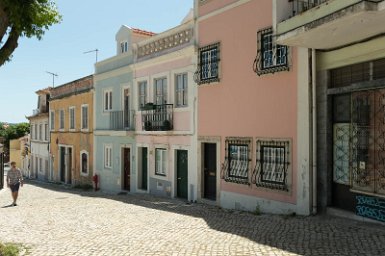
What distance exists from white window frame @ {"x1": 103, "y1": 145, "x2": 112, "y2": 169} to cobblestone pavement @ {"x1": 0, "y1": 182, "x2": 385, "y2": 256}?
9283mm

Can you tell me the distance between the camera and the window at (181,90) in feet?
52.1

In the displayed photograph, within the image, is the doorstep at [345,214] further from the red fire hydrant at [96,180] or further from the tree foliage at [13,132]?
the tree foliage at [13,132]

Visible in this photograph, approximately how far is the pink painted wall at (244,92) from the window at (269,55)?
177mm

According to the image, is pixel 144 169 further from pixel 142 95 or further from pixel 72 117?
pixel 72 117

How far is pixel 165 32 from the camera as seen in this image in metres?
16.8

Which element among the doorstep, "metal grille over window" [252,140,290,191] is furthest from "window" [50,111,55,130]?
the doorstep

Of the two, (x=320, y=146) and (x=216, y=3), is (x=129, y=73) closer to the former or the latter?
(x=216, y=3)

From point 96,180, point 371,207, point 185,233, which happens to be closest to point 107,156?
point 96,180

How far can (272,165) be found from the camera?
11633mm

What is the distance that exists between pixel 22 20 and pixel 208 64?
7346 millimetres

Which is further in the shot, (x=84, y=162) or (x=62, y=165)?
(x=62, y=165)

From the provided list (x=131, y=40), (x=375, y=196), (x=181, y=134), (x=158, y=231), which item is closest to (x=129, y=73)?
(x=131, y=40)

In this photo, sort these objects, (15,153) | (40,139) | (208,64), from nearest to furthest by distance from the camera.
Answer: (208,64) < (40,139) < (15,153)

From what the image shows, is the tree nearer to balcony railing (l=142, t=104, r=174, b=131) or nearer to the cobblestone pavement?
the cobblestone pavement
